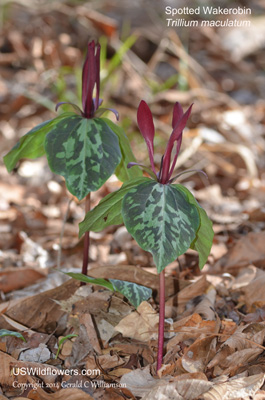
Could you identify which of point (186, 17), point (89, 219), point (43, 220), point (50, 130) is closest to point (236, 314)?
point (89, 219)

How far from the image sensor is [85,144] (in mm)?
1190

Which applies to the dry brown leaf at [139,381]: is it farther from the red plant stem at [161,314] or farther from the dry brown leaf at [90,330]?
the dry brown leaf at [90,330]

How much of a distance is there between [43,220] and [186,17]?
12.5 ft

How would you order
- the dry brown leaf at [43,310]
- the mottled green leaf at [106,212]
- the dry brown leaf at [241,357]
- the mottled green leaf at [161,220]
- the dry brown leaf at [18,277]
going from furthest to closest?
the dry brown leaf at [18,277] < the dry brown leaf at [43,310] < the dry brown leaf at [241,357] < the mottled green leaf at [106,212] < the mottled green leaf at [161,220]

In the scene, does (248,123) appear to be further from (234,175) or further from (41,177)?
(41,177)

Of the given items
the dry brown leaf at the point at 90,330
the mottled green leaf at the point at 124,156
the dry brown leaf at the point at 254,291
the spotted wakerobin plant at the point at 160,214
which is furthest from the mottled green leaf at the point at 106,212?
the dry brown leaf at the point at 254,291

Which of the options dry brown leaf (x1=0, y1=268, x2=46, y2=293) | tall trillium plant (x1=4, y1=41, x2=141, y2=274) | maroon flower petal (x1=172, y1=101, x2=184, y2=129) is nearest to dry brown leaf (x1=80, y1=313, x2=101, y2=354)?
tall trillium plant (x1=4, y1=41, x2=141, y2=274)

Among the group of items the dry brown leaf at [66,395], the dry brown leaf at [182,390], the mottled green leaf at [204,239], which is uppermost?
the mottled green leaf at [204,239]

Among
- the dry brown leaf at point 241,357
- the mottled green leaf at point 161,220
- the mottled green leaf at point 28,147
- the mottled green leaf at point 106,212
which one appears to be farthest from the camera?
the mottled green leaf at point 28,147

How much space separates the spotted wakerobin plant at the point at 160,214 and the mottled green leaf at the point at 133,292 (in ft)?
0.27

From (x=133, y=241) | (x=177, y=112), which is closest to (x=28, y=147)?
(x=177, y=112)

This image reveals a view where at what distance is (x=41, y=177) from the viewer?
2969mm

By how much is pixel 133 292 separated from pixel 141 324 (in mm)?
178

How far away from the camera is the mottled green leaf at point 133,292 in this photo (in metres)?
1.18
